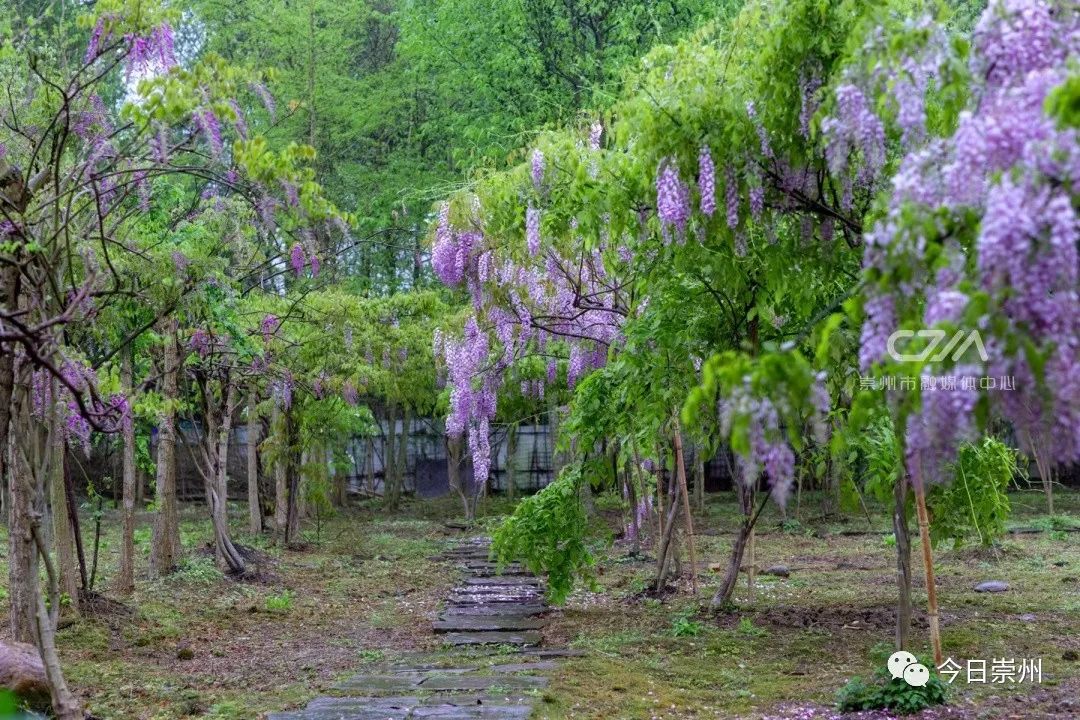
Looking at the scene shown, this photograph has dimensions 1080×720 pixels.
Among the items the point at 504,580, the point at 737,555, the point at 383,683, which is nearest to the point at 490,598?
the point at 504,580

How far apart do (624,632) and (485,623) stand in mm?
1059

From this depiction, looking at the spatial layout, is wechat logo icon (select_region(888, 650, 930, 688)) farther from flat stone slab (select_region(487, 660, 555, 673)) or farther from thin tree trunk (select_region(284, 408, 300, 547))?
thin tree trunk (select_region(284, 408, 300, 547))

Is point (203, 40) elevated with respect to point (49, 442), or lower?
elevated

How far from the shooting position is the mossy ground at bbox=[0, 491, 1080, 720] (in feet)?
17.0

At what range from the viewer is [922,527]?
5.32 metres

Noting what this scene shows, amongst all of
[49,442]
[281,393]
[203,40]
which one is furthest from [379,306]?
[203,40]

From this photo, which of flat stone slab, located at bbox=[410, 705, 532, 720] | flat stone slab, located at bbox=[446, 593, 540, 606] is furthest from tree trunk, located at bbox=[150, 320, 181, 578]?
flat stone slab, located at bbox=[410, 705, 532, 720]

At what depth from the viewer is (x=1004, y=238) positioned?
2.34 metres

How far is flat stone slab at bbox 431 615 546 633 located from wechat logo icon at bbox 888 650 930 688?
3096 mm

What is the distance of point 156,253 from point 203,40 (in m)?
14.6

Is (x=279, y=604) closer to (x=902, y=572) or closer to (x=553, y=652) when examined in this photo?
(x=553, y=652)

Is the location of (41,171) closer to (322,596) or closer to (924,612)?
(322,596)

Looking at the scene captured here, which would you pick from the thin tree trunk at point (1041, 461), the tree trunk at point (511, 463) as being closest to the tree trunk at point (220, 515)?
the thin tree trunk at point (1041, 461)

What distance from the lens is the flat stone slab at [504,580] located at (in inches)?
386
